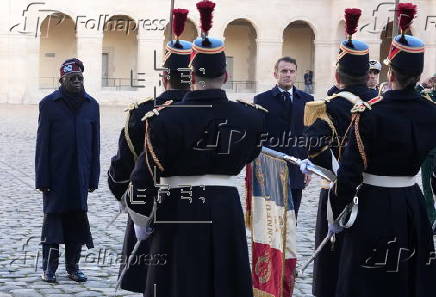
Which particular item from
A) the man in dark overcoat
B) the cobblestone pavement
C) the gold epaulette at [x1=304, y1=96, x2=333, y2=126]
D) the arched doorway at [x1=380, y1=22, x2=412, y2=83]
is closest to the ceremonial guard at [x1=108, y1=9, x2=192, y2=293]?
the gold epaulette at [x1=304, y1=96, x2=333, y2=126]

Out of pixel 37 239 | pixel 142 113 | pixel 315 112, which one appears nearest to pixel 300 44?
pixel 37 239

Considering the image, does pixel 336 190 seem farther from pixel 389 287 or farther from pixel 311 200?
pixel 311 200

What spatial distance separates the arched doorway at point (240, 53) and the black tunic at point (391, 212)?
45.3 meters

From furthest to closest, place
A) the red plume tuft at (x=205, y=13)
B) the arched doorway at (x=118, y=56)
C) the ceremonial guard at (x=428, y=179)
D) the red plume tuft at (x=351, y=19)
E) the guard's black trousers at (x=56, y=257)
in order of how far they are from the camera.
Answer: the arched doorway at (x=118, y=56)
the ceremonial guard at (x=428, y=179)
the guard's black trousers at (x=56, y=257)
the red plume tuft at (x=351, y=19)
the red plume tuft at (x=205, y=13)

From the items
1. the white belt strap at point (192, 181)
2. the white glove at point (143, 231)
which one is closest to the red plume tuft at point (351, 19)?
the white belt strap at point (192, 181)

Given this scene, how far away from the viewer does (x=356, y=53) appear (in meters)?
6.10

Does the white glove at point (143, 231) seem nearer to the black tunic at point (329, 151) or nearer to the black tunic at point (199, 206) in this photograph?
the black tunic at point (199, 206)

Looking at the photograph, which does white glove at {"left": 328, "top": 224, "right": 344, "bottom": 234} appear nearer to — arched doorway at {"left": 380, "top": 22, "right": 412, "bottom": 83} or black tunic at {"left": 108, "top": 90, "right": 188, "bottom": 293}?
black tunic at {"left": 108, "top": 90, "right": 188, "bottom": 293}

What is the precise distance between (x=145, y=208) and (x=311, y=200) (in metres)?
8.76

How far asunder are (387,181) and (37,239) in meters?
5.16

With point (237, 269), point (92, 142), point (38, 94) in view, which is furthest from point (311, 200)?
point (38, 94)

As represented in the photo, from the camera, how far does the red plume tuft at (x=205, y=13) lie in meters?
5.20

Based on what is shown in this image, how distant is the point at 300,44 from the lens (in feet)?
173

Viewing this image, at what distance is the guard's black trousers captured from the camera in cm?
764
